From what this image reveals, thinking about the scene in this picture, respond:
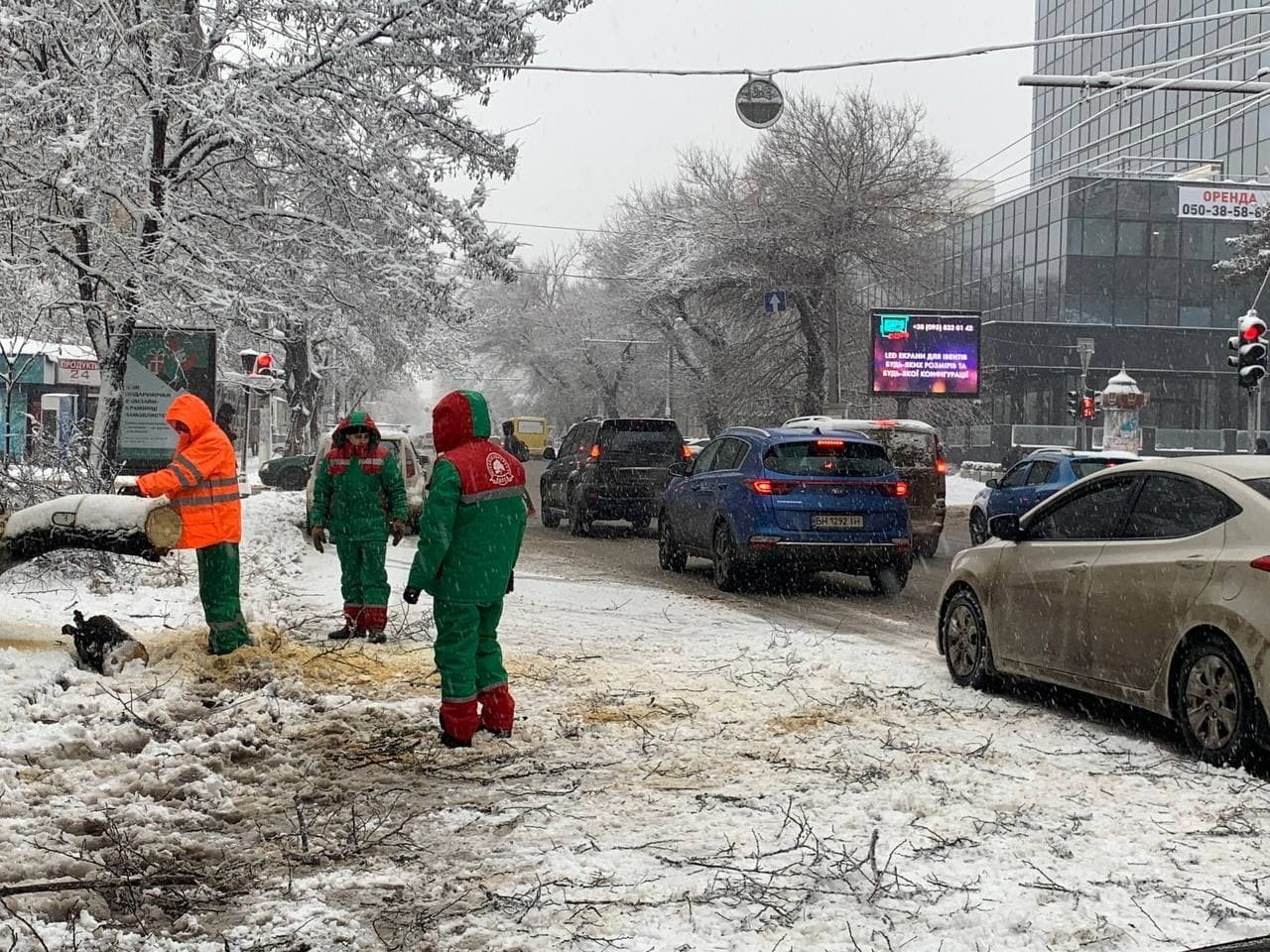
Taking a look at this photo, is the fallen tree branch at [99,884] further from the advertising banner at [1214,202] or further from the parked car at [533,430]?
the parked car at [533,430]

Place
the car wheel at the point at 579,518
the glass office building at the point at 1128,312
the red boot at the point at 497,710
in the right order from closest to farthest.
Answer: the red boot at the point at 497,710 → the car wheel at the point at 579,518 → the glass office building at the point at 1128,312

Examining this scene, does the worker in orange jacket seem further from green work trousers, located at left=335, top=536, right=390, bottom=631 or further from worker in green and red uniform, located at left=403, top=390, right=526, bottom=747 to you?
worker in green and red uniform, located at left=403, top=390, right=526, bottom=747

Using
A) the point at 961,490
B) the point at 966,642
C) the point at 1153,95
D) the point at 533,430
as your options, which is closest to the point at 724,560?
the point at 966,642

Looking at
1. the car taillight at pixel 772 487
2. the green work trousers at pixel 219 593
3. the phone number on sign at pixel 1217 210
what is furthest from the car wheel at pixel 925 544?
the phone number on sign at pixel 1217 210

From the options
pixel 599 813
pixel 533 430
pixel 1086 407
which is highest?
pixel 1086 407

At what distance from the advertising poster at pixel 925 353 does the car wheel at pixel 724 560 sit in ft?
78.9

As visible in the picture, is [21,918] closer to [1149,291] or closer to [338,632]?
[338,632]

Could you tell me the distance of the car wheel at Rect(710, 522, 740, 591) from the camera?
45.8ft

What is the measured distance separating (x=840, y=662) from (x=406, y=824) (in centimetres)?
467

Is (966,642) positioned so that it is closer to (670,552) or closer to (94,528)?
(94,528)

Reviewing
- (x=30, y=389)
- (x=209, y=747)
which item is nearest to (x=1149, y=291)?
(x=30, y=389)

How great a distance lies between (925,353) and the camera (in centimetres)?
3812

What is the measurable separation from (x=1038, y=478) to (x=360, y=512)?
498 inches

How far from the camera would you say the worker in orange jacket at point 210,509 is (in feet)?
Answer: 28.6
